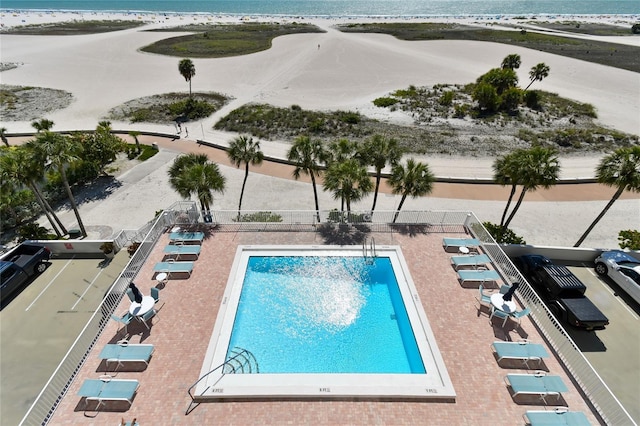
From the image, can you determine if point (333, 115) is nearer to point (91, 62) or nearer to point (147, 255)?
point (147, 255)

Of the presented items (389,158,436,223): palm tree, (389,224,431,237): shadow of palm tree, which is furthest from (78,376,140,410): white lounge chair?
(389,158,436,223): palm tree

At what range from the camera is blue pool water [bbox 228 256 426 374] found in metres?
14.4

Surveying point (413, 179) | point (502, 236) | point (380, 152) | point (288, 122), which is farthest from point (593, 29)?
point (413, 179)

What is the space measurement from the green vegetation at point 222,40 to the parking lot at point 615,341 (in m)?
Result: 100

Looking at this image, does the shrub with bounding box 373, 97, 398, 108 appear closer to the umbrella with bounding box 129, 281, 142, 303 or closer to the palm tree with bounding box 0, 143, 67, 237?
the palm tree with bounding box 0, 143, 67, 237

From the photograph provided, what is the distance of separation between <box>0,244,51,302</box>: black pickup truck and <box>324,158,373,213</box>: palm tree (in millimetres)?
19529

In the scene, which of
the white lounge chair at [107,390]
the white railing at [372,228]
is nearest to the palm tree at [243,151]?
the white railing at [372,228]

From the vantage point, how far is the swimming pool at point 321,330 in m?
12.8

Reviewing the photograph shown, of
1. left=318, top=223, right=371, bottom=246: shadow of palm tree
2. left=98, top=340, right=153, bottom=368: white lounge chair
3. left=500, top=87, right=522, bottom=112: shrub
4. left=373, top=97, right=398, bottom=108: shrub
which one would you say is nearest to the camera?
left=98, top=340, right=153, bottom=368: white lounge chair

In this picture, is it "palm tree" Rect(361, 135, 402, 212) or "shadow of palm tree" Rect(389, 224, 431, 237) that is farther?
"palm tree" Rect(361, 135, 402, 212)

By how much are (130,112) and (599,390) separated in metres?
65.2

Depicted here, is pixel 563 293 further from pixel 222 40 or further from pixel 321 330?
pixel 222 40

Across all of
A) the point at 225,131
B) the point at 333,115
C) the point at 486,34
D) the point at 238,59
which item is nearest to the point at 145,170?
the point at 225,131

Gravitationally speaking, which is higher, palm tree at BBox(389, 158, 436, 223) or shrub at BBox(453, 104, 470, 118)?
palm tree at BBox(389, 158, 436, 223)
